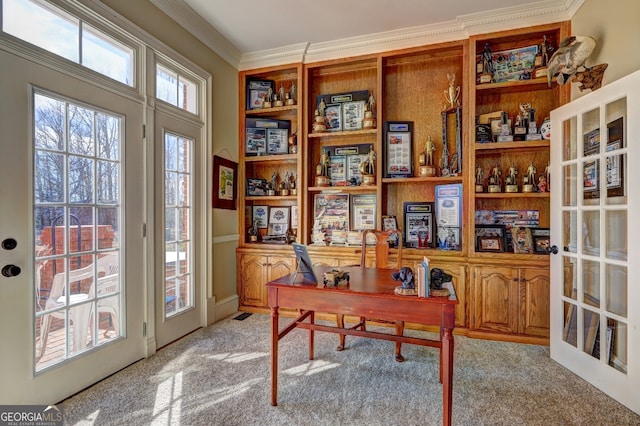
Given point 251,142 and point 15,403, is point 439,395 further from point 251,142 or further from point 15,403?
point 251,142

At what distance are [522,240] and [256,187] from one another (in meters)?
2.93

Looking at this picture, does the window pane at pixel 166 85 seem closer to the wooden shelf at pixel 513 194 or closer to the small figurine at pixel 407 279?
the small figurine at pixel 407 279

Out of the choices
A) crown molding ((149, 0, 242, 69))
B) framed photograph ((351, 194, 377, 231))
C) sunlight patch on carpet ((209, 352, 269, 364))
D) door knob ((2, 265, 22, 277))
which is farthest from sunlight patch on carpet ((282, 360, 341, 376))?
crown molding ((149, 0, 242, 69))

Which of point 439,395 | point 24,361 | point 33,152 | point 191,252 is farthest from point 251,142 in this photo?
point 439,395

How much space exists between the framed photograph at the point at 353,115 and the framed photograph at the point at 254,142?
1015mm

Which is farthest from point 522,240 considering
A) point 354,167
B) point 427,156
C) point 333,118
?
point 333,118

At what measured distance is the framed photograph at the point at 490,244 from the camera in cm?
304

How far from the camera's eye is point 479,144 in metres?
3.03

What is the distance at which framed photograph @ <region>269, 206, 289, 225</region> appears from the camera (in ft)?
12.7

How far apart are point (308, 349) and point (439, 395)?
3.64 ft

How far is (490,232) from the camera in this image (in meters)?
3.11

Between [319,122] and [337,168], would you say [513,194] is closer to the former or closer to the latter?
[337,168]

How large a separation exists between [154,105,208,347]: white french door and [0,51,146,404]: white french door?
19 centimetres

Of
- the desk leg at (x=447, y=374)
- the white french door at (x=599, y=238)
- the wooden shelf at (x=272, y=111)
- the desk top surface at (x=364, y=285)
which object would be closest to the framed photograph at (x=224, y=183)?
the wooden shelf at (x=272, y=111)
